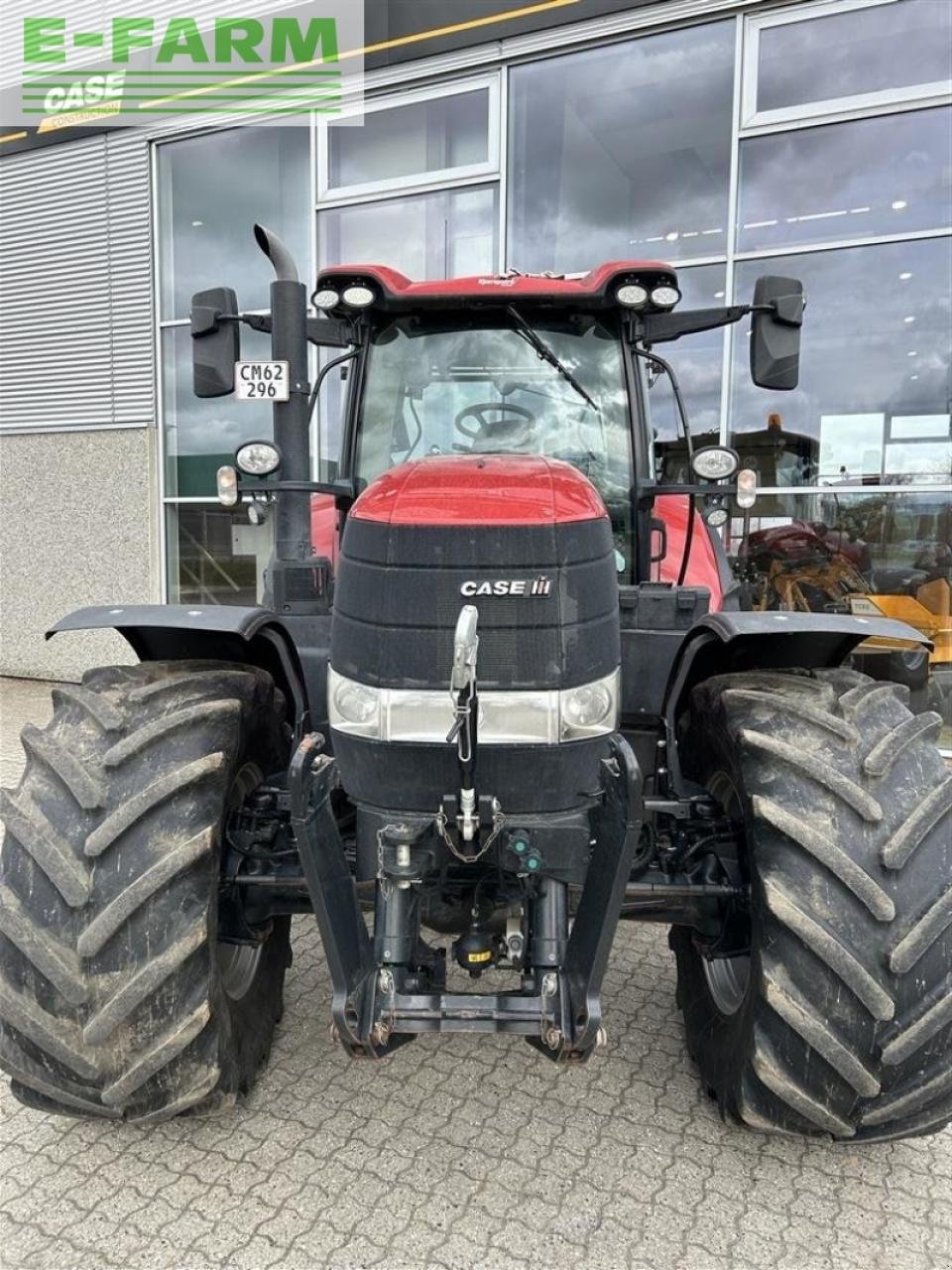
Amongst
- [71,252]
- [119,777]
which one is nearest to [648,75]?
[71,252]

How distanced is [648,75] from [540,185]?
1.05 meters

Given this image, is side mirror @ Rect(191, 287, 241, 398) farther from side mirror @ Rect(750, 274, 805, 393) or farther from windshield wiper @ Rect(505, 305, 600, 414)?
side mirror @ Rect(750, 274, 805, 393)

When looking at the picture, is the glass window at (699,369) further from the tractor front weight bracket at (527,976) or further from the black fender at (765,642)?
the tractor front weight bracket at (527,976)

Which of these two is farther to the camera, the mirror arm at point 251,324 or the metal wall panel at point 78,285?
the metal wall panel at point 78,285

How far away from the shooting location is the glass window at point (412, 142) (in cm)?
719

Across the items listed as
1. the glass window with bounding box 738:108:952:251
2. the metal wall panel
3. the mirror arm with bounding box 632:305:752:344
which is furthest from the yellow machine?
the metal wall panel

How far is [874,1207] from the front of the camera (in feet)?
7.34

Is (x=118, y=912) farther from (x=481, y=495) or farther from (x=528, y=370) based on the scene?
(x=528, y=370)

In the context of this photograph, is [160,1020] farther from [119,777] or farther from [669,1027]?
[669,1027]

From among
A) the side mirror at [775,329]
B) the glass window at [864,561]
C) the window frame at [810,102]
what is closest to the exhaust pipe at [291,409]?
the side mirror at [775,329]

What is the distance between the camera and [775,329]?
3.08 meters

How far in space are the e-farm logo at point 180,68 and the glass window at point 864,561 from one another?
16.3 ft

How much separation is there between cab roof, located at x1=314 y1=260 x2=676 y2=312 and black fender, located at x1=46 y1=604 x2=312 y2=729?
1147 millimetres

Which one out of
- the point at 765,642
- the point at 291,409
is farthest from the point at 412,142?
the point at 765,642
